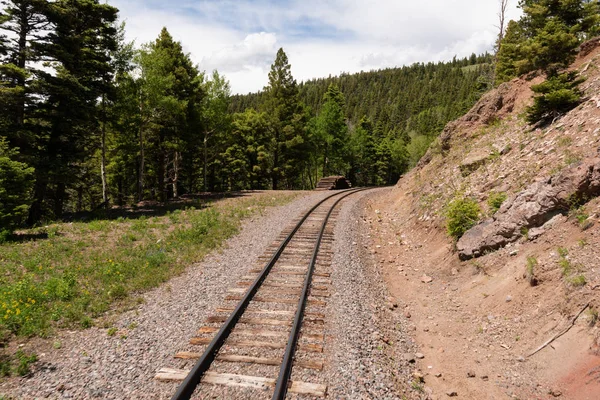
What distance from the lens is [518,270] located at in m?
7.26

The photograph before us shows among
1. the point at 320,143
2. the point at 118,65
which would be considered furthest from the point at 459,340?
the point at 320,143

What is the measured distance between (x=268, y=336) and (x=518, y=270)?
226 inches

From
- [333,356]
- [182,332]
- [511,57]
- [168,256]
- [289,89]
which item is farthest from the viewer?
[289,89]

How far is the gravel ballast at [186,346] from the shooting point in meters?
5.04

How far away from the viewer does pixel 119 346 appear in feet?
20.1

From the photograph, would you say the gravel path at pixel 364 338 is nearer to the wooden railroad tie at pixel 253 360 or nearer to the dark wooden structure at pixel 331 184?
the wooden railroad tie at pixel 253 360

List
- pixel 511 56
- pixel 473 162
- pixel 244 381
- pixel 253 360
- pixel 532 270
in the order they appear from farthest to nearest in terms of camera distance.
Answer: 1. pixel 511 56
2. pixel 473 162
3. pixel 532 270
4. pixel 253 360
5. pixel 244 381

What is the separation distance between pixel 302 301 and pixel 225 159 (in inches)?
1615

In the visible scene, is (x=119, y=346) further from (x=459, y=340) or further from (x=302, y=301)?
(x=459, y=340)

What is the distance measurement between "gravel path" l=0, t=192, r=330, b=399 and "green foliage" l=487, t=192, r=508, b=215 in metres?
7.83

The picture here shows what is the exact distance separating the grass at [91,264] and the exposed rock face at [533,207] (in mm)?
8920

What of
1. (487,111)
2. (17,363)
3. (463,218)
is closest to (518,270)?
(463,218)

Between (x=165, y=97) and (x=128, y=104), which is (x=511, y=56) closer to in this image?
(x=165, y=97)

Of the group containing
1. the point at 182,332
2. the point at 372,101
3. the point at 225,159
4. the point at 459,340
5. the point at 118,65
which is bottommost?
the point at 459,340
